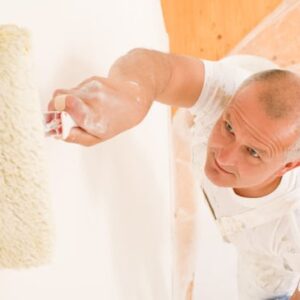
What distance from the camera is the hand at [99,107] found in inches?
20.3

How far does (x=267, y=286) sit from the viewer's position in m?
1.12

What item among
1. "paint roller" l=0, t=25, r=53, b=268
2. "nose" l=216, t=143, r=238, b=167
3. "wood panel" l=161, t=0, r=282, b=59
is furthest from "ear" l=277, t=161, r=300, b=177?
"wood panel" l=161, t=0, r=282, b=59

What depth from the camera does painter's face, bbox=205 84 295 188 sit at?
31.3 inches

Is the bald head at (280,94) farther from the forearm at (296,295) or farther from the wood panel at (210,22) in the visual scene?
the wood panel at (210,22)

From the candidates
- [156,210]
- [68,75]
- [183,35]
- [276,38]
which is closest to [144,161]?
[156,210]

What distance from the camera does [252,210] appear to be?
958 millimetres

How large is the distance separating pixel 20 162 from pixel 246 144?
0.53 metres

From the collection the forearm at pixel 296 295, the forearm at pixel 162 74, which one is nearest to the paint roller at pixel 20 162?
the forearm at pixel 162 74

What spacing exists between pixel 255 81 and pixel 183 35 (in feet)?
2.56

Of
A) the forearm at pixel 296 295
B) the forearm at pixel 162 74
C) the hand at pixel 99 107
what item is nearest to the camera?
the hand at pixel 99 107

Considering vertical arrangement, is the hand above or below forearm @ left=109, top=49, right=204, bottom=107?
below

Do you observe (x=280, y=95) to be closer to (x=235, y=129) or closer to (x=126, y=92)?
(x=235, y=129)

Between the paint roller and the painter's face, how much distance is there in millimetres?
491

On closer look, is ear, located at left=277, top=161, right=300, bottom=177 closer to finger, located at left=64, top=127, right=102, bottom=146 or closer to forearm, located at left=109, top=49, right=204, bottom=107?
forearm, located at left=109, top=49, right=204, bottom=107
